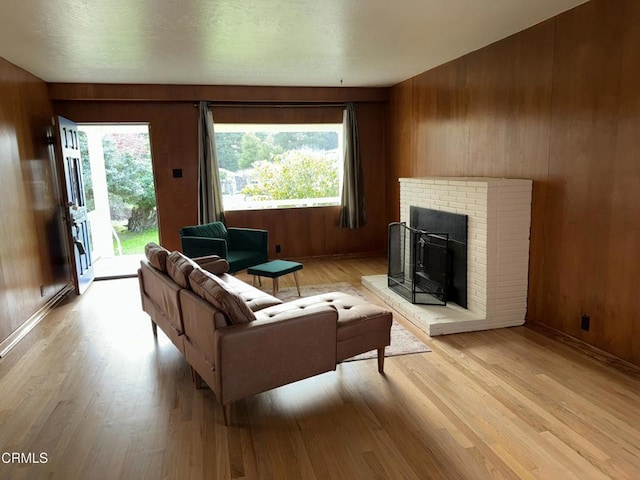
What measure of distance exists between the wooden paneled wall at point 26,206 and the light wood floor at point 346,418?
65 cm

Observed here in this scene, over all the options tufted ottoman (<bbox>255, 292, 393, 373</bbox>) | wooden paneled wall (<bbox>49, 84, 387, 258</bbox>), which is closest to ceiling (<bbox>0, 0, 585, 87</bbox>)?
wooden paneled wall (<bbox>49, 84, 387, 258</bbox>)

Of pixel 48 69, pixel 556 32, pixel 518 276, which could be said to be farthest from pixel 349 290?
pixel 48 69

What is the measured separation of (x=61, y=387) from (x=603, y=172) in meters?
4.00

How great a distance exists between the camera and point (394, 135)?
636 centimetres

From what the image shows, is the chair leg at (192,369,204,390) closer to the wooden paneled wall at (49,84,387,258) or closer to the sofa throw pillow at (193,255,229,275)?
the sofa throw pillow at (193,255,229,275)

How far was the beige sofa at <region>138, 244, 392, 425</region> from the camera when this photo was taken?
236 centimetres

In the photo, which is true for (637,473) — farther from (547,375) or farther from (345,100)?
(345,100)

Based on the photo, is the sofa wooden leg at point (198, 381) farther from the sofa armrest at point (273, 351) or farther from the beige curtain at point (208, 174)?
the beige curtain at point (208, 174)

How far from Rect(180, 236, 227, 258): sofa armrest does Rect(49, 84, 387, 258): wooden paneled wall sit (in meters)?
1.51

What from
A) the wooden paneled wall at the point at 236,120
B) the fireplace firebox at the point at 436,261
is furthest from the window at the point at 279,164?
the fireplace firebox at the point at 436,261

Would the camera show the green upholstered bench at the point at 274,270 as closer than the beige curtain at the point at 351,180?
Yes

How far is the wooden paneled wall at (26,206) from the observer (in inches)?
151

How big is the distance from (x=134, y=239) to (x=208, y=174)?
3463 millimetres

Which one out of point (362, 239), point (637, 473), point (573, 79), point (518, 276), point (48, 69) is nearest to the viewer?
point (637, 473)
